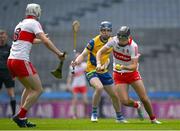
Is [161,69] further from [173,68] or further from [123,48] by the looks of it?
[123,48]

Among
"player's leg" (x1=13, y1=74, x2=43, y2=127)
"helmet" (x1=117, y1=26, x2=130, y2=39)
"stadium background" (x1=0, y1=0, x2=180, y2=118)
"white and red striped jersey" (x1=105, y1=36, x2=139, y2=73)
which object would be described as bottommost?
"player's leg" (x1=13, y1=74, x2=43, y2=127)

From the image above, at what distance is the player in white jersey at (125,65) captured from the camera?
41.9 feet

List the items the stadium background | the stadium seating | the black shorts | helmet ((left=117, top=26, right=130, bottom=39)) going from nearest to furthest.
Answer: helmet ((left=117, top=26, right=130, bottom=39)) → the black shorts → the stadium background → the stadium seating

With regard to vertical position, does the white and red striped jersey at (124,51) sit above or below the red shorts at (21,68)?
above

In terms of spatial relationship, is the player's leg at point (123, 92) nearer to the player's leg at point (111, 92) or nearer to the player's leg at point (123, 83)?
the player's leg at point (123, 83)

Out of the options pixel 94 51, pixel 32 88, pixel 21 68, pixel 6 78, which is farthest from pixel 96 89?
pixel 6 78

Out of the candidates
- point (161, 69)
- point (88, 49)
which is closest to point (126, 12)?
point (161, 69)

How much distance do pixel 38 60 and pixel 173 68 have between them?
22.6 feet

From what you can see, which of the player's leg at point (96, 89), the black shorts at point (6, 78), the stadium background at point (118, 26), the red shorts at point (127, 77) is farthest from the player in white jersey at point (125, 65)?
the stadium background at point (118, 26)

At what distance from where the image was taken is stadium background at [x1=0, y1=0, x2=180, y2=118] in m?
32.1

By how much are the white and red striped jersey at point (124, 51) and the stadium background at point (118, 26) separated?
1586cm

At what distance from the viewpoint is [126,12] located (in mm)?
36031

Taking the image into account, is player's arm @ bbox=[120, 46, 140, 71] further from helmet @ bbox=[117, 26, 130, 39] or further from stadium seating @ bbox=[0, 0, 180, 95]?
stadium seating @ bbox=[0, 0, 180, 95]

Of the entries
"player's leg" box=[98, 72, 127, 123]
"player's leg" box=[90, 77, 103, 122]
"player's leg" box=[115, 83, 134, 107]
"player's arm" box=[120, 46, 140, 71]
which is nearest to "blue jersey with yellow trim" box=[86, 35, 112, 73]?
"player's leg" box=[98, 72, 127, 123]
